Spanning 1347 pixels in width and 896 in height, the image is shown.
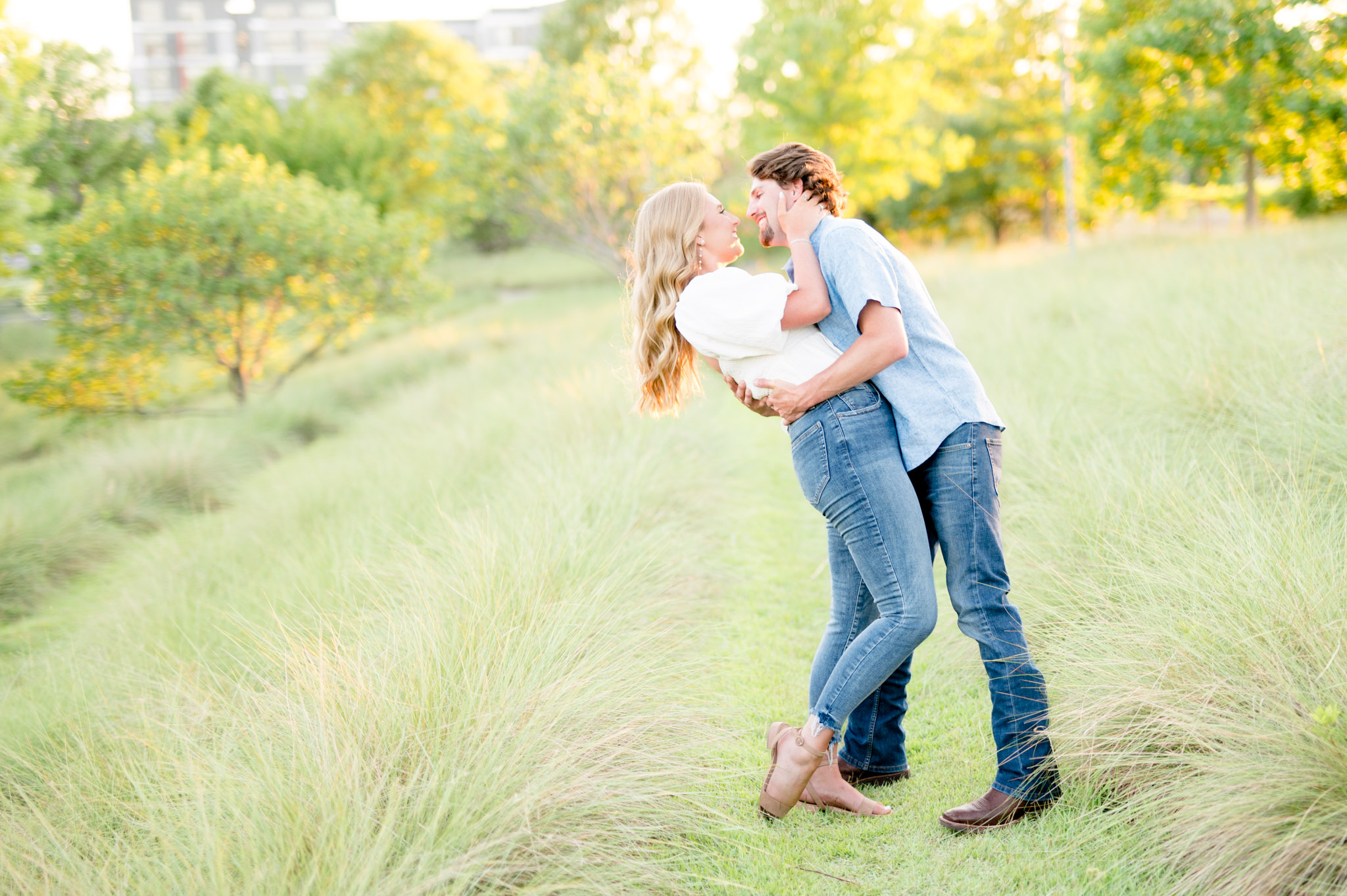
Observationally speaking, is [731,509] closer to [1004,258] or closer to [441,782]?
[441,782]

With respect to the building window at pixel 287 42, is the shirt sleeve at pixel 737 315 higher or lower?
lower

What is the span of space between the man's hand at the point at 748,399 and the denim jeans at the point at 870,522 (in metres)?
0.13

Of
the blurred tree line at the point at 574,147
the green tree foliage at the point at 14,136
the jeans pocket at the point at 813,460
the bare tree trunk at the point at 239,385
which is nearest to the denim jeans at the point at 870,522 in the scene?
the jeans pocket at the point at 813,460

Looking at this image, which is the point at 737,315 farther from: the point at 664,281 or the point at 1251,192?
the point at 1251,192

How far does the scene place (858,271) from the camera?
248 cm

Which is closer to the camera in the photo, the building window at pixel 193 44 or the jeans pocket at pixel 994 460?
the jeans pocket at pixel 994 460

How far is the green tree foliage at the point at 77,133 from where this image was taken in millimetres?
18406

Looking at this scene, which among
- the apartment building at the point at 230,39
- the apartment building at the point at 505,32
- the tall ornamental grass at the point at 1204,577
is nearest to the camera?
the tall ornamental grass at the point at 1204,577

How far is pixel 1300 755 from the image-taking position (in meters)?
2.13

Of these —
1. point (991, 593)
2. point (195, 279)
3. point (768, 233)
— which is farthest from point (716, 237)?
point (195, 279)

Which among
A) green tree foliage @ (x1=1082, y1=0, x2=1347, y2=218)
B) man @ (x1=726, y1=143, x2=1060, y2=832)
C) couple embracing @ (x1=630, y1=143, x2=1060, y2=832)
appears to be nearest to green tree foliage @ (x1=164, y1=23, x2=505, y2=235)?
green tree foliage @ (x1=1082, y1=0, x2=1347, y2=218)

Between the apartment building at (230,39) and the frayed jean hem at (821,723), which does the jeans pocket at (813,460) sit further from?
the apartment building at (230,39)

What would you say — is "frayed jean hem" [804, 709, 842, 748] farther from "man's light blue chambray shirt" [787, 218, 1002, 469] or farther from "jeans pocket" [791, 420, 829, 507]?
"man's light blue chambray shirt" [787, 218, 1002, 469]

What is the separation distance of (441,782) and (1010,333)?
7556 millimetres
